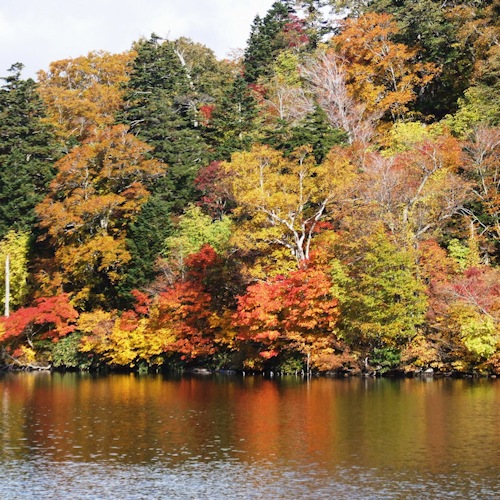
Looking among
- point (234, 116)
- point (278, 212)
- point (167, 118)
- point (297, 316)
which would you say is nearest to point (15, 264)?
point (167, 118)

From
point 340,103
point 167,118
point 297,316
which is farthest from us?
point 167,118

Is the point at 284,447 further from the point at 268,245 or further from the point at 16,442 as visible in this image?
the point at 268,245

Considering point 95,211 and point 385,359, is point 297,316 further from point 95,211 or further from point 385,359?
point 95,211

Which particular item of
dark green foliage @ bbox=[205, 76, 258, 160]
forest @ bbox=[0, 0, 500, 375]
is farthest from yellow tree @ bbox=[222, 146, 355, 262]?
dark green foliage @ bbox=[205, 76, 258, 160]

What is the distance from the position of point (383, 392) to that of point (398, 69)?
36.9 m

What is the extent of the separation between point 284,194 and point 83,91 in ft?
150

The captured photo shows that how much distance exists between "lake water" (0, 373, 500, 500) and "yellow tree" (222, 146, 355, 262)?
10.6 metres

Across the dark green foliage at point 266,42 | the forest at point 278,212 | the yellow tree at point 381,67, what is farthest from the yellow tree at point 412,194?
the dark green foliage at point 266,42

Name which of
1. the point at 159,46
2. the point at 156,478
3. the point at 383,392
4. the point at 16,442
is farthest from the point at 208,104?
the point at 156,478

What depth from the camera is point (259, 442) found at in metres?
27.9

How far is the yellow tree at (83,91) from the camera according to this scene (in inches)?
3263

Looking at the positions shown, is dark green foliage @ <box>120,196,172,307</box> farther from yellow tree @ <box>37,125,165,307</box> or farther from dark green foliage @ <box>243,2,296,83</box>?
dark green foliage @ <box>243,2,296,83</box>

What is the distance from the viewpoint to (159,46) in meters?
83.8

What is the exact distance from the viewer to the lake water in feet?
71.8
